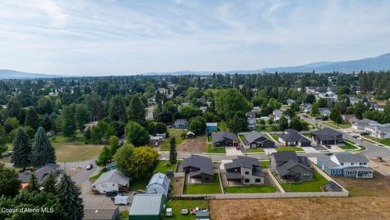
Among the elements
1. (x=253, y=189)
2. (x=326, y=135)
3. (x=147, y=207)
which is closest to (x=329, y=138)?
(x=326, y=135)

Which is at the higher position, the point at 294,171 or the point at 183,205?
the point at 294,171

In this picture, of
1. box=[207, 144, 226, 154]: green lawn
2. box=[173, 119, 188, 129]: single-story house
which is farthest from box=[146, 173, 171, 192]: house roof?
box=[173, 119, 188, 129]: single-story house

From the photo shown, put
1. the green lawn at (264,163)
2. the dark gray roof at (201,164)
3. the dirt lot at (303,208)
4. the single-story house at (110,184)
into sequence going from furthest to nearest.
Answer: the green lawn at (264,163), the dark gray roof at (201,164), the single-story house at (110,184), the dirt lot at (303,208)

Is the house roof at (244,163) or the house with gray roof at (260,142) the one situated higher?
the house roof at (244,163)

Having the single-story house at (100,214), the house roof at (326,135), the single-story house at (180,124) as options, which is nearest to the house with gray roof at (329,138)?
the house roof at (326,135)

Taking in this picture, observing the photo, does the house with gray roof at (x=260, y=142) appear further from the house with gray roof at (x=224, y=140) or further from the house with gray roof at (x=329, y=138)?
the house with gray roof at (x=329, y=138)

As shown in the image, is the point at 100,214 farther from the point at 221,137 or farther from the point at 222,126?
the point at 222,126

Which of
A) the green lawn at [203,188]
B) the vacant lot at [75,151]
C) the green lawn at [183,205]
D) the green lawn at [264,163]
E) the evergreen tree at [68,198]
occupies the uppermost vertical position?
the evergreen tree at [68,198]

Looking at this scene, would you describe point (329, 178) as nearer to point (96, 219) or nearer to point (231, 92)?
point (96, 219)
